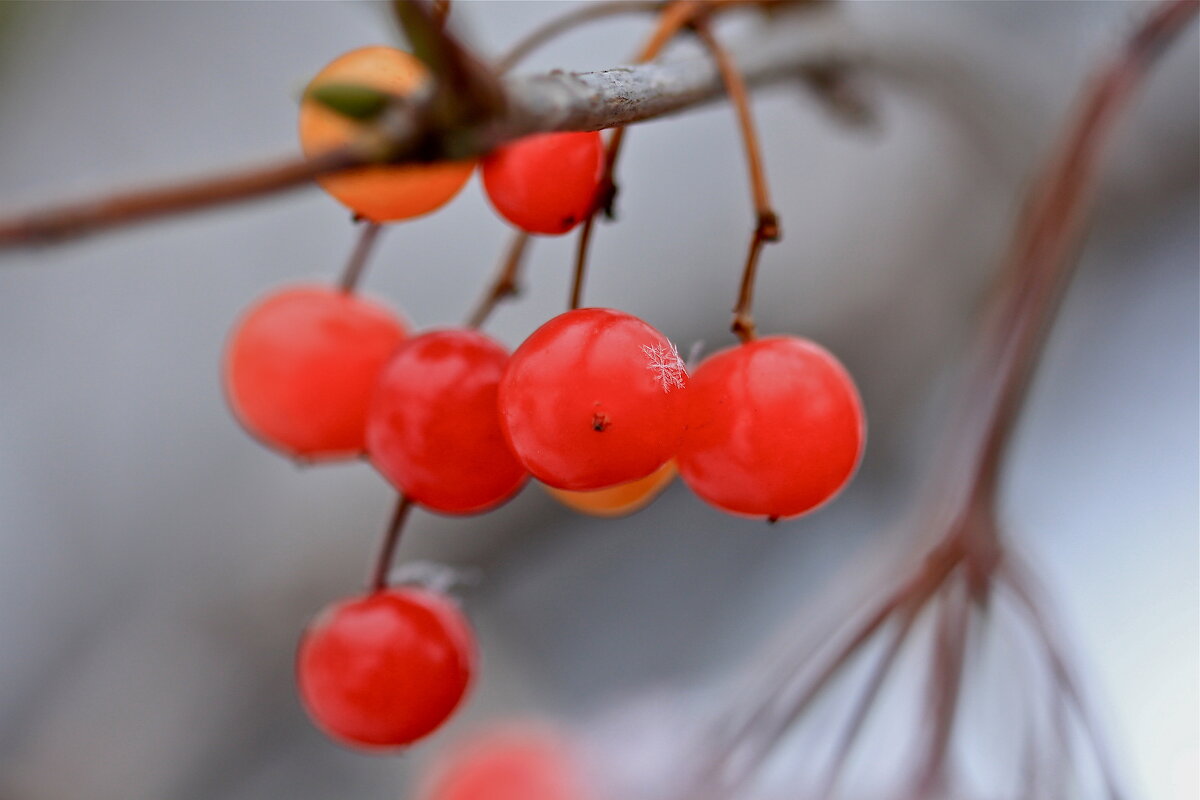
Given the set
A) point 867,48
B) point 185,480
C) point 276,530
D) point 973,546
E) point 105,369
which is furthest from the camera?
point 105,369

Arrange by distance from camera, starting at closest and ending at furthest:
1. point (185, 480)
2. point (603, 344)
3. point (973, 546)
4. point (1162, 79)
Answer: point (603, 344), point (973, 546), point (1162, 79), point (185, 480)

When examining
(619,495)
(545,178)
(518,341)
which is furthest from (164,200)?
(518,341)

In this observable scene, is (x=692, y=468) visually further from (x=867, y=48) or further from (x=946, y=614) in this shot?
(x=867, y=48)

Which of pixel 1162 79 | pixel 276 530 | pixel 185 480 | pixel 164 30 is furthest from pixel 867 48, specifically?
pixel 164 30

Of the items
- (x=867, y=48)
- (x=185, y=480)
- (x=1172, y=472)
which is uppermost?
(x=867, y=48)

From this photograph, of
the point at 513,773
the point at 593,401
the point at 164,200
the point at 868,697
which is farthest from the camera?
the point at 513,773

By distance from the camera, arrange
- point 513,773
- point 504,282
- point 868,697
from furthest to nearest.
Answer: point 513,773
point 868,697
point 504,282

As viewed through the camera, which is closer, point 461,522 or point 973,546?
point 973,546

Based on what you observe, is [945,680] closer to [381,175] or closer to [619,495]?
[619,495]
